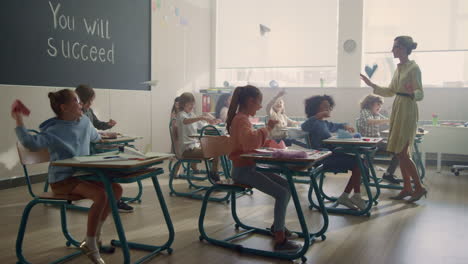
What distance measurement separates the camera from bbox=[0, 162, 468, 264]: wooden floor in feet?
8.73

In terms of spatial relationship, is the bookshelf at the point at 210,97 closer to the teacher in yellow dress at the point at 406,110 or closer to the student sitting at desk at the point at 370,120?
the student sitting at desk at the point at 370,120

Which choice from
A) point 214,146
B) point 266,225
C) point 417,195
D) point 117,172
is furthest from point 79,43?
point 417,195

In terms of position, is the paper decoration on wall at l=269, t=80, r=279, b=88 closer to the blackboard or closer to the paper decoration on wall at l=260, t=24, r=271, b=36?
the paper decoration on wall at l=260, t=24, r=271, b=36

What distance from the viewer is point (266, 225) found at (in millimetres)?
3352

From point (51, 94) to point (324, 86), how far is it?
18.3 feet

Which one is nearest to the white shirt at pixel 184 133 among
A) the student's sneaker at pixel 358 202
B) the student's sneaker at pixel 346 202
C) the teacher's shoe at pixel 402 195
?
the student's sneaker at pixel 346 202

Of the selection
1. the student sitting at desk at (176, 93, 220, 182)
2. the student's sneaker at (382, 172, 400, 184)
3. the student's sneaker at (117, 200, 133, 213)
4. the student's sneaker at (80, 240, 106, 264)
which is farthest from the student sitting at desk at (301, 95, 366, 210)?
the student's sneaker at (80, 240, 106, 264)

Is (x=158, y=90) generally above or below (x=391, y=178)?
above

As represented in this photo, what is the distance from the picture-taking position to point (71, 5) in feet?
17.3

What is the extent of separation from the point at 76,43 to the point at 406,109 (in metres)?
3.83

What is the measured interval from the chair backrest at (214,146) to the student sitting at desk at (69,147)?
607mm

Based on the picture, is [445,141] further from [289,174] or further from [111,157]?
[111,157]

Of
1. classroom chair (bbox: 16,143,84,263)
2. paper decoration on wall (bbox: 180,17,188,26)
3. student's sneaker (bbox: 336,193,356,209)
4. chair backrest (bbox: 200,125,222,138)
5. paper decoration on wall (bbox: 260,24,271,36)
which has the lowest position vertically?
student's sneaker (bbox: 336,193,356,209)

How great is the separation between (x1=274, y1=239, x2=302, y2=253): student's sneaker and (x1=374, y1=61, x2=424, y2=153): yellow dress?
1901mm
